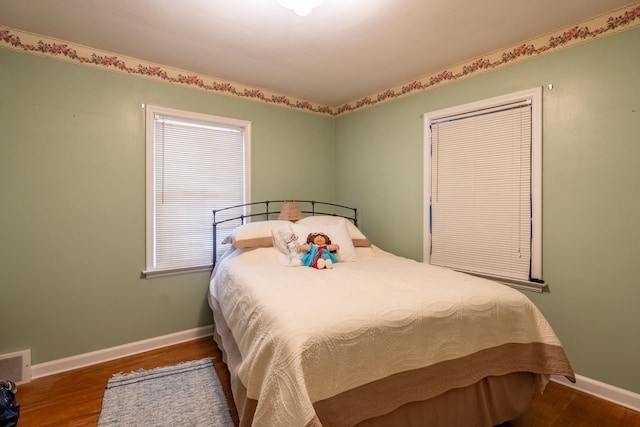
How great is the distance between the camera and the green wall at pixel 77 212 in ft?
7.17

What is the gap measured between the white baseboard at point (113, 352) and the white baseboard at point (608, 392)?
298cm

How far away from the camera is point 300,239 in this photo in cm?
254

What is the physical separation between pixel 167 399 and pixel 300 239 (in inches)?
54.6

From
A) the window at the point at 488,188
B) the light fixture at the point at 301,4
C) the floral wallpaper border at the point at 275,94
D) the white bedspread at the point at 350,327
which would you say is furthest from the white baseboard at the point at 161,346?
the light fixture at the point at 301,4

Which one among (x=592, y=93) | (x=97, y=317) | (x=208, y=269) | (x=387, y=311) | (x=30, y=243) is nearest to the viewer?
(x=387, y=311)

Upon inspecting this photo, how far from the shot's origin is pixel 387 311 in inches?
55.2

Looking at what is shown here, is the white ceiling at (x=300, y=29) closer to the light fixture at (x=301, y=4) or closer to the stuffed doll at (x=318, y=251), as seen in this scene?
the light fixture at (x=301, y=4)

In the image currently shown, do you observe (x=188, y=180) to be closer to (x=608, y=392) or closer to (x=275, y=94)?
(x=275, y=94)

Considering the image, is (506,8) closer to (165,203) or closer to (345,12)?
(345,12)

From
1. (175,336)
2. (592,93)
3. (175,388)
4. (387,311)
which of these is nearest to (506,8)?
(592,93)

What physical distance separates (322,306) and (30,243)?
227 centimetres

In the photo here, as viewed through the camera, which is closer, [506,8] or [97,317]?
[506,8]

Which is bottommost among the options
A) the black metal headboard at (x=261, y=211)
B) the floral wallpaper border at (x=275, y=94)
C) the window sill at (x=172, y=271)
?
the window sill at (x=172, y=271)

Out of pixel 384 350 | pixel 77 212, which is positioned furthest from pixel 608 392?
pixel 77 212
